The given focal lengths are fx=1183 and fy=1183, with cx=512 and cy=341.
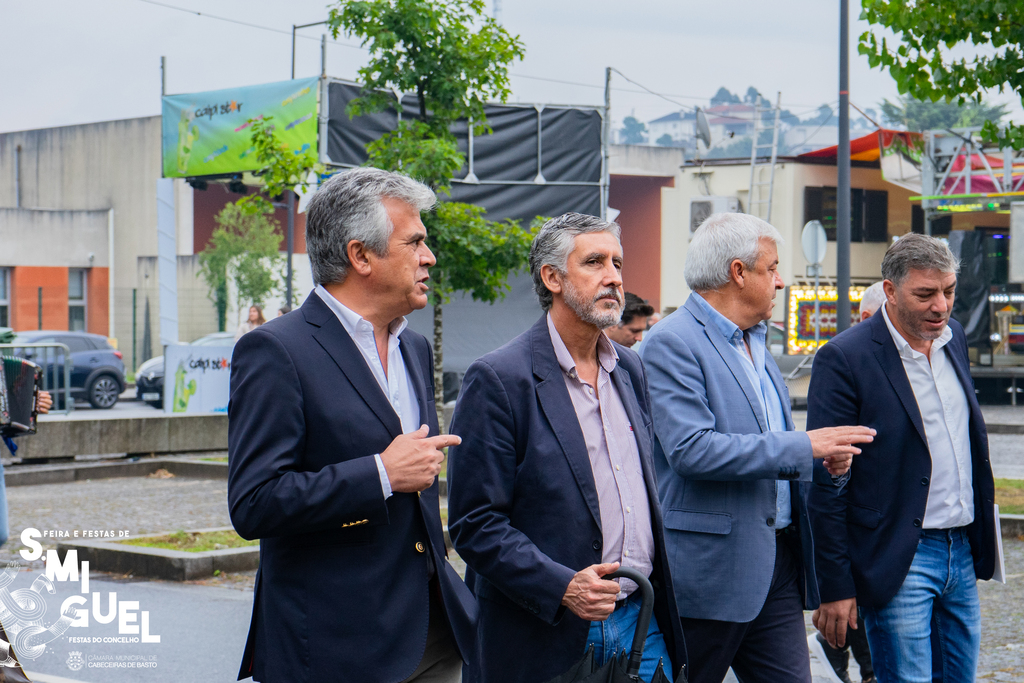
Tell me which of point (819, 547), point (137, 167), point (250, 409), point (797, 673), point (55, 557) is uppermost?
point (137, 167)

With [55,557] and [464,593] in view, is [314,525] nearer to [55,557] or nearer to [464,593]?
[464,593]

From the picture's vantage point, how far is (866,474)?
4055 mm

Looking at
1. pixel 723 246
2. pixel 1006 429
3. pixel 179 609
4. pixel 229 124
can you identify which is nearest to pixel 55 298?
pixel 229 124

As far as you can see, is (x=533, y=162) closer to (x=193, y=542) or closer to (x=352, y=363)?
(x=193, y=542)

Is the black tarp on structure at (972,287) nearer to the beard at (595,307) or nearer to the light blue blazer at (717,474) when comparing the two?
the light blue blazer at (717,474)

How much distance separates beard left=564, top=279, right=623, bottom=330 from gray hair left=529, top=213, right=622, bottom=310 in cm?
8

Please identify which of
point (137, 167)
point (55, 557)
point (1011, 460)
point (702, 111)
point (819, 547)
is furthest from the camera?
point (137, 167)

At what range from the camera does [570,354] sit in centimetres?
338

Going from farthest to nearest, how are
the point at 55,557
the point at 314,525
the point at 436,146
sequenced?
the point at 436,146 → the point at 55,557 → the point at 314,525

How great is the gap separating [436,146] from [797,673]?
9.72 m

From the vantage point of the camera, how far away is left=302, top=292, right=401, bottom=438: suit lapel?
115 inches

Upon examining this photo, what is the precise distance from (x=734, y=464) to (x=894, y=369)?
2.92 ft

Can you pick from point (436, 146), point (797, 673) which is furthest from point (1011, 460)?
point (797, 673)

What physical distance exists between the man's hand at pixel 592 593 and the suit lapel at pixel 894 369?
5.12ft
